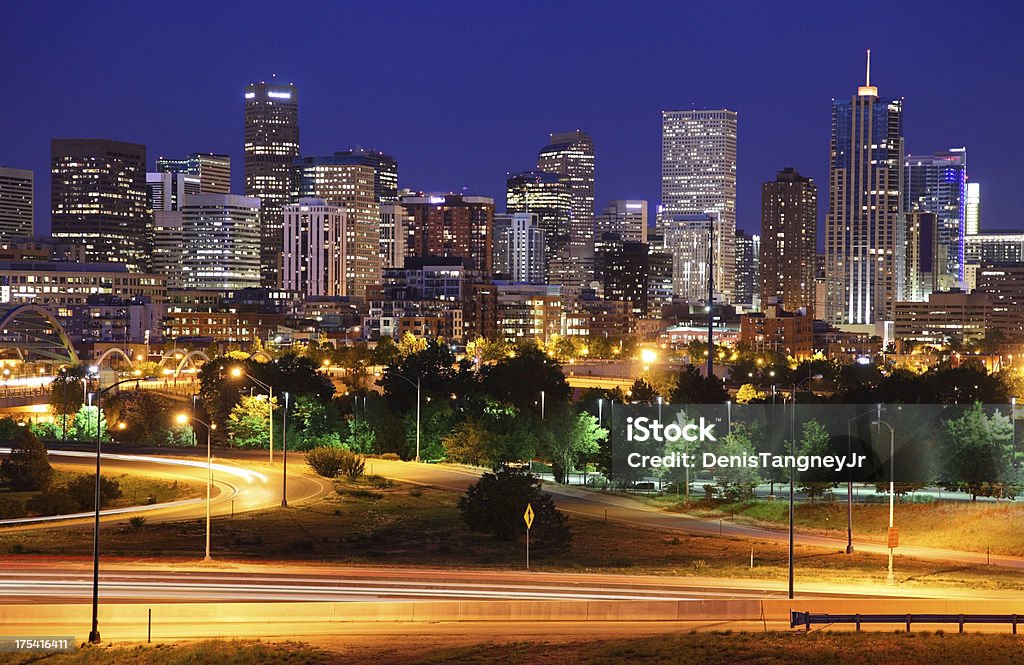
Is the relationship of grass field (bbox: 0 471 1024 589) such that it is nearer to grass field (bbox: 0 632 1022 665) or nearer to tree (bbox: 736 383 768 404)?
grass field (bbox: 0 632 1022 665)

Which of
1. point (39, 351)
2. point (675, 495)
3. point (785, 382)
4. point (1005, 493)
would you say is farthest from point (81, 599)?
point (39, 351)

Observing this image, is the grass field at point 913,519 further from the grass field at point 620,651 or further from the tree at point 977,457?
the grass field at point 620,651

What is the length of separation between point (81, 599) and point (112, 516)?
80.5ft

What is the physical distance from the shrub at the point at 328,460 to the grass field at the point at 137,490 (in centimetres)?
807

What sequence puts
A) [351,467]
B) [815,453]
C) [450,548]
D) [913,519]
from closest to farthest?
[450,548] < [913,519] < [815,453] < [351,467]

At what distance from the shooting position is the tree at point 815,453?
74.8 m

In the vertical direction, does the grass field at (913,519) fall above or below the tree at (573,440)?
below

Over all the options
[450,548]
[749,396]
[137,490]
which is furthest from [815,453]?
[749,396]

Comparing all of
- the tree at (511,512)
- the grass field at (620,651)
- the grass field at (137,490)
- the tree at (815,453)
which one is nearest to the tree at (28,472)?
the grass field at (137,490)

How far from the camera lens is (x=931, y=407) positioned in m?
92.8

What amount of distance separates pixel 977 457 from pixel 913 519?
34.0ft

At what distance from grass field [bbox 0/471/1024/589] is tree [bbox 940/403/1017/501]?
19141mm

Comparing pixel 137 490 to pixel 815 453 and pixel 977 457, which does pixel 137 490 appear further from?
pixel 977 457

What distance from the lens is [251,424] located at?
337 ft
